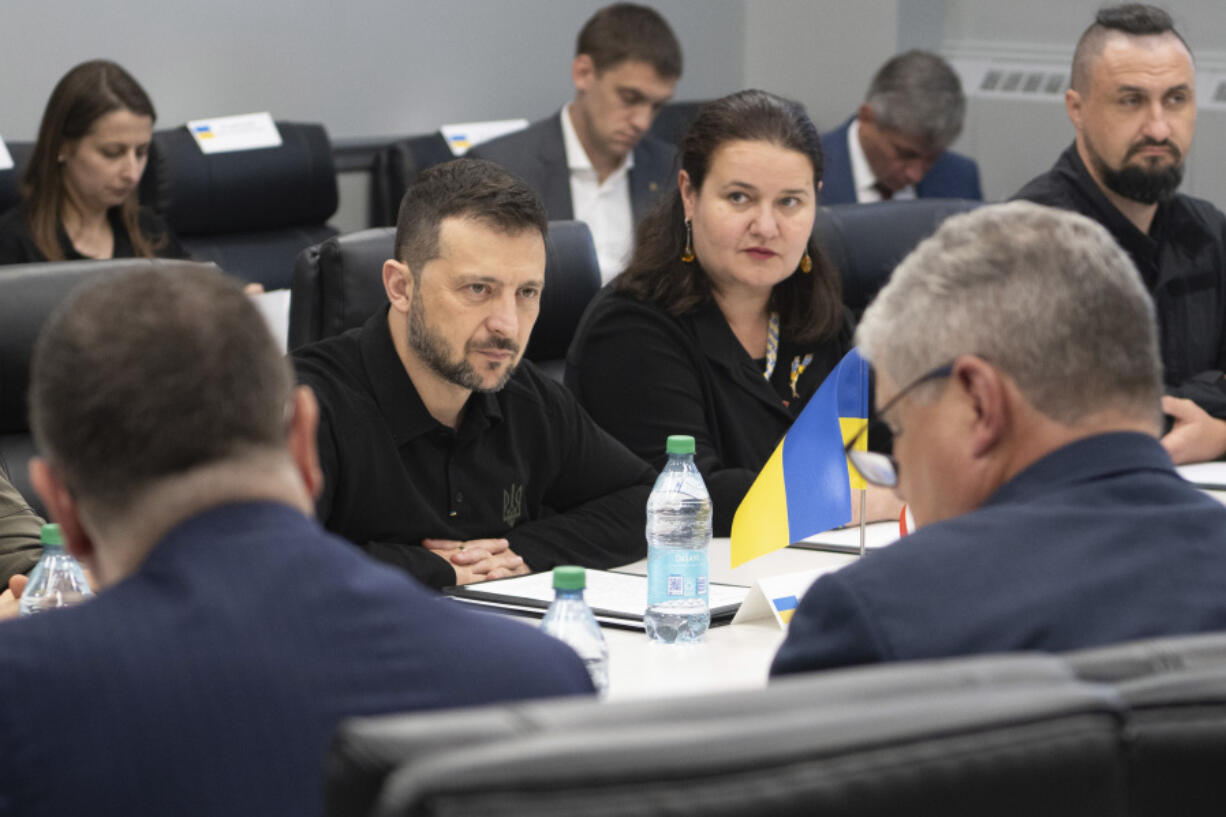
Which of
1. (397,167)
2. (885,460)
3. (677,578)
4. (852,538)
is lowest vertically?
(852,538)

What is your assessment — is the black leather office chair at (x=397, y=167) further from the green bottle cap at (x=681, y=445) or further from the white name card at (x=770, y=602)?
the white name card at (x=770, y=602)

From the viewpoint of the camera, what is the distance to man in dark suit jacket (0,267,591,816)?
3.00 feet

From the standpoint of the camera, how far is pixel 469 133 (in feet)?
Result: 18.0

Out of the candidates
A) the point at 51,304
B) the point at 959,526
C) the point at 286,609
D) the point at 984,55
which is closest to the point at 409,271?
the point at 51,304

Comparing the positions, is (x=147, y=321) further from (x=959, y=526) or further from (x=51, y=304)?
(x=51, y=304)

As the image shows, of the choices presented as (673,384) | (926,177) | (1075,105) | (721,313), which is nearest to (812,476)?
(673,384)

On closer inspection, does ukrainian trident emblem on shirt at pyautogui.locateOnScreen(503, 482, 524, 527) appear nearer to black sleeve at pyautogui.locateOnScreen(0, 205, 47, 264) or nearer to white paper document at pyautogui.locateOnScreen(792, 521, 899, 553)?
white paper document at pyautogui.locateOnScreen(792, 521, 899, 553)

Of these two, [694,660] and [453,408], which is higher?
[453,408]

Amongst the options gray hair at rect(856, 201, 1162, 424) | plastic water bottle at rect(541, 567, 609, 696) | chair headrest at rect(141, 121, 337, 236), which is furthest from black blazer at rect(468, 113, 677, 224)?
gray hair at rect(856, 201, 1162, 424)

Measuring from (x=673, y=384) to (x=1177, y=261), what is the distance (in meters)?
1.32

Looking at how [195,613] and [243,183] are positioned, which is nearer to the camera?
[195,613]

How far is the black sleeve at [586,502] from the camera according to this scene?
7.84 ft

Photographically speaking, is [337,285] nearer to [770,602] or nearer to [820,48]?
[770,602]

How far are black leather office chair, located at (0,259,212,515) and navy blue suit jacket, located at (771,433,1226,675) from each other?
1.61m
